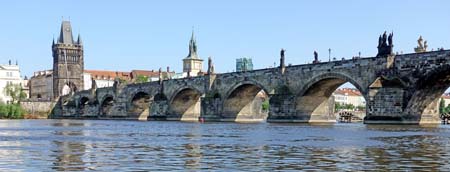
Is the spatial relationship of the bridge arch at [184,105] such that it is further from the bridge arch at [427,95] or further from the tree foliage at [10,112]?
the bridge arch at [427,95]

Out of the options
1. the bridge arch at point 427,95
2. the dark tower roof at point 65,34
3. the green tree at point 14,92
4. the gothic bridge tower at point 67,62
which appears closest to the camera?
the bridge arch at point 427,95

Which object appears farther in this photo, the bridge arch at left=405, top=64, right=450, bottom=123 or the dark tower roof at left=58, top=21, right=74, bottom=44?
the dark tower roof at left=58, top=21, right=74, bottom=44

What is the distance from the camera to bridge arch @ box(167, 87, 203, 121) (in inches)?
3782

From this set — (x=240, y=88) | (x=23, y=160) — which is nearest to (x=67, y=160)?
(x=23, y=160)

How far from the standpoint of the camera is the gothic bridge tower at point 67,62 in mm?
173500

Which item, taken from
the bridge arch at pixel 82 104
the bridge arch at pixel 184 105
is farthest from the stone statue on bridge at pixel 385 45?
the bridge arch at pixel 82 104

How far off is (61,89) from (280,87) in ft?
359

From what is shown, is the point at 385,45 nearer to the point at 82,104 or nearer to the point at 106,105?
the point at 106,105

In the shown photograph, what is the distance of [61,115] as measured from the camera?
133 m

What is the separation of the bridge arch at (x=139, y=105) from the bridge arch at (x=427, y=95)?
59009mm

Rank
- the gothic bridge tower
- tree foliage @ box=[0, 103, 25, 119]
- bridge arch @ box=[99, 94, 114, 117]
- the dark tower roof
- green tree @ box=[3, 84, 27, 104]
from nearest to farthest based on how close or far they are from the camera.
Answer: tree foliage @ box=[0, 103, 25, 119]
bridge arch @ box=[99, 94, 114, 117]
green tree @ box=[3, 84, 27, 104]
the gothic bridge tower
the dark tower roof

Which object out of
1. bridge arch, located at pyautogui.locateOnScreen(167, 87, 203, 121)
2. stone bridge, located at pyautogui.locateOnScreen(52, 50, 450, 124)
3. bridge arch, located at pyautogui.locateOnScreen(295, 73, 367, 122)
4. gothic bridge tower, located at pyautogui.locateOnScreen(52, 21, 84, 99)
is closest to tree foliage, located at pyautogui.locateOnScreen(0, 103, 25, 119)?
stone bridge, located at pyautogui.locateOnScreen(52, 50, 450, 124)

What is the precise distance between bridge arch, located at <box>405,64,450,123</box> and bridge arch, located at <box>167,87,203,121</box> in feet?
141

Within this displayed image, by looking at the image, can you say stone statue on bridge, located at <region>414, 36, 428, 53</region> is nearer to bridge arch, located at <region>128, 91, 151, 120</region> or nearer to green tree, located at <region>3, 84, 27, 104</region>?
bridge arch, located at <region>128, 91, 151, 120</region>
